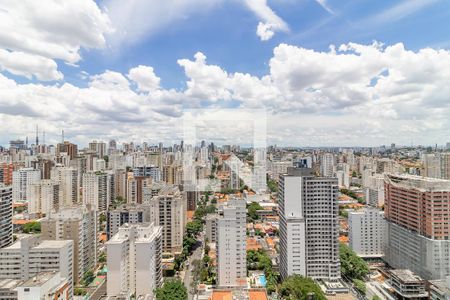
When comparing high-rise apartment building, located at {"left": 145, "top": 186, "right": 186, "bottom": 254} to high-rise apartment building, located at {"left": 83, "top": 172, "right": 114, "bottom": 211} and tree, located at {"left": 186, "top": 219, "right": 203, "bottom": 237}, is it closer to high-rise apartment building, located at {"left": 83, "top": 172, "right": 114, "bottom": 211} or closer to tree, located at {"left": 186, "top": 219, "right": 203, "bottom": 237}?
tree, located at {"left": 186, "top": 219, "right": 203, "bottom": 237}

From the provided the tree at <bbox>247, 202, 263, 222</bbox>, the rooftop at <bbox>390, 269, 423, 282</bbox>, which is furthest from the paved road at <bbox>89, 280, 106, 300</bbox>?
the tree at <bbox>247, 202, 263, 222</bbox>

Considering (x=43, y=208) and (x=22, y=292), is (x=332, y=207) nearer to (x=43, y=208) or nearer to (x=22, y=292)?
(x=22, y=292)

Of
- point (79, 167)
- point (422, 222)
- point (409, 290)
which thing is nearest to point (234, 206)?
point (409, 290)

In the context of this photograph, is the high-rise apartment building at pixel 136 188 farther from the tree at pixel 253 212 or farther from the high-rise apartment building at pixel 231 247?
the high-rise apartment building at pixel 231 247

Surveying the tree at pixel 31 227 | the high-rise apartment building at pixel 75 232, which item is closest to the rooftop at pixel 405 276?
the high-rise apartment building at pixel 75 232

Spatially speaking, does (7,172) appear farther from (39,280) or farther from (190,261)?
(39,280)

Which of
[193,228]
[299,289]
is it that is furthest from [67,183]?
[299,289]
